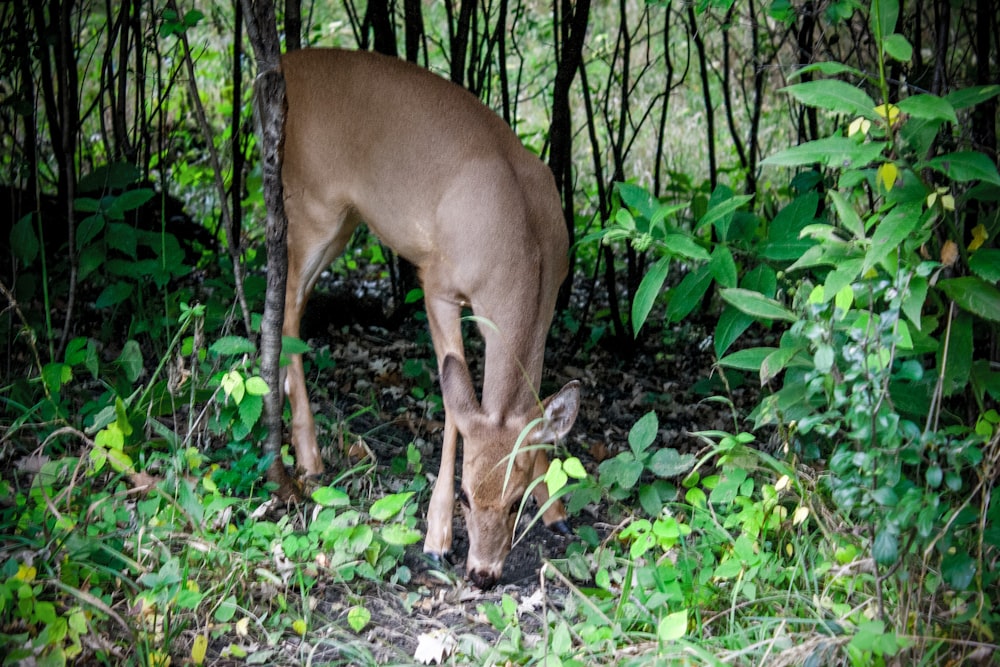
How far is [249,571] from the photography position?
339 centimetres

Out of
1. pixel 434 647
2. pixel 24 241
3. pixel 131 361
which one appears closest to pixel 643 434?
pixel 434 647

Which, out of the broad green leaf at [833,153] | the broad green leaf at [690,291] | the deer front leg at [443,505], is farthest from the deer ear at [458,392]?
the broad green leaf at [833,153]

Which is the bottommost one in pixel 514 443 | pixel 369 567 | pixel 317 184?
pixel 369 567

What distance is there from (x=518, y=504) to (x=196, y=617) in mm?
1276

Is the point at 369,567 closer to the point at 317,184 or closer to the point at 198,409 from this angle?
the point at 198,409

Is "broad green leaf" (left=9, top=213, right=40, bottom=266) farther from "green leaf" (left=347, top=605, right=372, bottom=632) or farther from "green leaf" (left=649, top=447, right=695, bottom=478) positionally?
"green leaf" (left=649, top=447, right=695, bottom=478)

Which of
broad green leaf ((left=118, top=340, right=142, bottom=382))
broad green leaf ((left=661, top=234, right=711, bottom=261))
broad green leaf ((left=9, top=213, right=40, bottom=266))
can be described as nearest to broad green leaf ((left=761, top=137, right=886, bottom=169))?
broad green leaf ((left=661, top=234, right=711, bottom=261))

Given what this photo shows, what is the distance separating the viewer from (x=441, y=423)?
507 centimetres

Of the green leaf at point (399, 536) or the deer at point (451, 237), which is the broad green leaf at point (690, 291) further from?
the green leaf at point (399, 536)

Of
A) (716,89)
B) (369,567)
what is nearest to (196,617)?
(369,567)

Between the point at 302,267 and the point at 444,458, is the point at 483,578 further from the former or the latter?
the point at 302,267

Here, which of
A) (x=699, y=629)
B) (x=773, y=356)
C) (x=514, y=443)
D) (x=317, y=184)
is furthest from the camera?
(x=317, y=184)

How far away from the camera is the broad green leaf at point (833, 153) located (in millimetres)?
2744

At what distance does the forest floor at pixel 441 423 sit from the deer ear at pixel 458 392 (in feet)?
1.95
